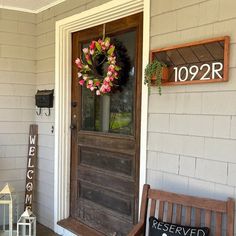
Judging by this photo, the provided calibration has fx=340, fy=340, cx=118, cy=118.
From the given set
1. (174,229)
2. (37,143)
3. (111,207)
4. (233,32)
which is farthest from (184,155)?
(37,143)

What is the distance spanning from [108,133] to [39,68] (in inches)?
54.0

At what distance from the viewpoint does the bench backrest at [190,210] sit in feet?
6.46

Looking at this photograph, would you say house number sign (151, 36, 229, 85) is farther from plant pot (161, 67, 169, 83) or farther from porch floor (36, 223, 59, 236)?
porch floor (36, 223, 59, 236)

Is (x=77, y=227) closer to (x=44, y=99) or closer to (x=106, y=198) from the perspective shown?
(x=106, y=198)

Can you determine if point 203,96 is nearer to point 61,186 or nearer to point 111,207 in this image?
point 111,207

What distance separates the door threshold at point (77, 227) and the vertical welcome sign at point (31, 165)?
0.53 meters

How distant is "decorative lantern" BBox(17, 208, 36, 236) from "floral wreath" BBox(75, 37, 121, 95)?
1.34 m

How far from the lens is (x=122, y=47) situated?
117 inches


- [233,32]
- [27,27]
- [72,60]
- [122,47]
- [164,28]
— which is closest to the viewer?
[233,32]

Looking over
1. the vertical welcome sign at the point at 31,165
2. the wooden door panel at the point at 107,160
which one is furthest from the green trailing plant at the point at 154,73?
the vertical welcome sign at the point at 31,165

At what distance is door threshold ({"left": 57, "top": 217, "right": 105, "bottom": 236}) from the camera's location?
127 inches

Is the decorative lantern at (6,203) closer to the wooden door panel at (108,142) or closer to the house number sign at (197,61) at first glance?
the wooden door panel at (108,142)

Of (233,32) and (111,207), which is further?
(111,207)

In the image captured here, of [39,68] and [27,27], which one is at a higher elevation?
[27,27]
